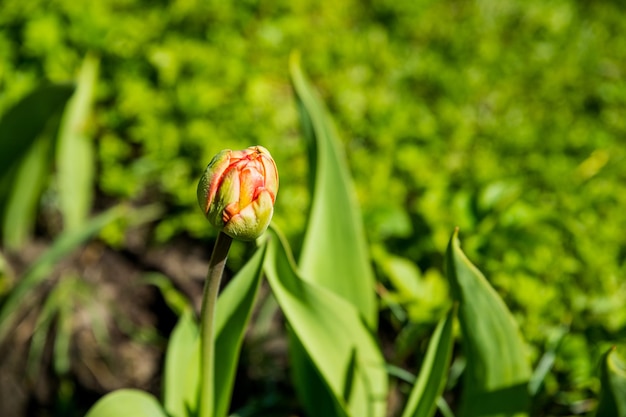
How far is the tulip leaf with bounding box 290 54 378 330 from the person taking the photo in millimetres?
1456

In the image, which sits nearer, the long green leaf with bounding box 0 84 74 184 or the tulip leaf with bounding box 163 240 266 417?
the tulip leaf with bounding box 163 240 266 417

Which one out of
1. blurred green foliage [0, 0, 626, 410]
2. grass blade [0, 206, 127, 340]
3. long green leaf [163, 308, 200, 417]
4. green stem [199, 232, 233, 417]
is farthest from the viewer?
blurred green foliage [0, 0, 626, 410]

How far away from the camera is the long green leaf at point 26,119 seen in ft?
5.64

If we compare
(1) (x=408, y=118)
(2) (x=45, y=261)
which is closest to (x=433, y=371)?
(2) (x=45, y=261)

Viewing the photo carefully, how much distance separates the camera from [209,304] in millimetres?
1069

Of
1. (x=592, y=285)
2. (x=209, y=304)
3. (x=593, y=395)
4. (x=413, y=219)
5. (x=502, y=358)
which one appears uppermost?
(x=209, y=304)

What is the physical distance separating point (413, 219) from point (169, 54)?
1035mm

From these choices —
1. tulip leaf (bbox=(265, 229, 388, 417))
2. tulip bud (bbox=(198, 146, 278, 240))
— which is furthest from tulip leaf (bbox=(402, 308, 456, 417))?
tulip bud (bbox=(198, 146, 278, 240))

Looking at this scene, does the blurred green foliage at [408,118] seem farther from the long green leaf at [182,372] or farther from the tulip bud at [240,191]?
the tulip bud at [240,191]

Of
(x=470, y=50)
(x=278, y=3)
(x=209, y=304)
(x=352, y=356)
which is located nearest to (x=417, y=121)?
(x=470, y=50)

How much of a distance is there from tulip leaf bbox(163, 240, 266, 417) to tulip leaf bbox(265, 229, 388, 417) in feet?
0.21

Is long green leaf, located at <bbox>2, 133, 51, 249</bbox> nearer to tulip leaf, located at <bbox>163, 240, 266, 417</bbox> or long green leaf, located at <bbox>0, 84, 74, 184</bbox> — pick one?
long green leaf, located at <bbox>0, 84, 74, 184</bbox>

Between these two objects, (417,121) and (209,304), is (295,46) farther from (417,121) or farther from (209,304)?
(209,304)

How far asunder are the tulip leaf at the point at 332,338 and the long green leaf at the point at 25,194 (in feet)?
3.02
